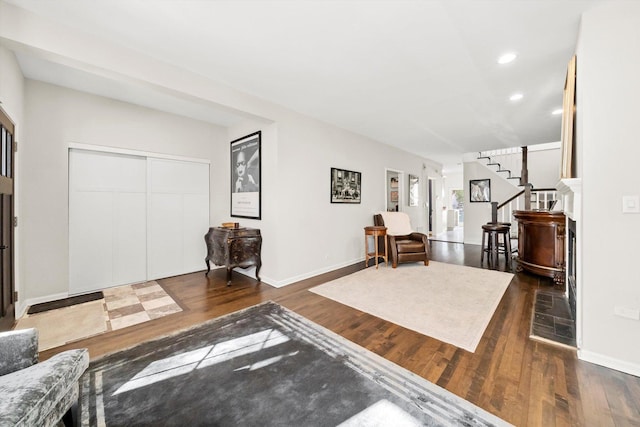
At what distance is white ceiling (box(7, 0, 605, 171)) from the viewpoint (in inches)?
75.6

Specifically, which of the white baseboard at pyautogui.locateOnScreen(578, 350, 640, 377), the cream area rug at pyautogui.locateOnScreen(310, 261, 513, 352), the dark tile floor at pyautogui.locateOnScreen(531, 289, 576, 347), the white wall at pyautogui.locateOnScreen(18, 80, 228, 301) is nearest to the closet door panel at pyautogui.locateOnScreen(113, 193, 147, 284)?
the white wall at pyautogui.locateOnScreen(18, 80, 228, 301)

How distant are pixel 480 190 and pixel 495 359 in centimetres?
712

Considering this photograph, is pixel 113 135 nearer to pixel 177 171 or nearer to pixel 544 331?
pixel 177 171

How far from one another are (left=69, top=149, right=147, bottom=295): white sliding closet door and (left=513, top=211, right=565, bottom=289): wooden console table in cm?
625

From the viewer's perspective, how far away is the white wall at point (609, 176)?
178 centimetres

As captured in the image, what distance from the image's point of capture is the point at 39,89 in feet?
10.1

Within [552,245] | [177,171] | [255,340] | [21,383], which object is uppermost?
[177,171]

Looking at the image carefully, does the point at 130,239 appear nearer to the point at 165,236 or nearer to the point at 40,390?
the point at 165,236

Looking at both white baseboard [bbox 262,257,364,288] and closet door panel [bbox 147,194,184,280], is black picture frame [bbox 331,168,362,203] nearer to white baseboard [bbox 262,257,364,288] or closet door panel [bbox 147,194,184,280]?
white baseboard [bbox 262,257,364,288]

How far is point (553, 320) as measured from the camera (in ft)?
8.43

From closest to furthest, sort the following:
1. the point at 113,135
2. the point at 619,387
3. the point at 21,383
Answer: the point at 21,383, the point at 619,387, the point at 113,135

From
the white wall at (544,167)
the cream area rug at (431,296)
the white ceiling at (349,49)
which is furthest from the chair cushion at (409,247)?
the white wall at (544,167)

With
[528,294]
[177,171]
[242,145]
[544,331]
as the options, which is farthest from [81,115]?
[528,294]

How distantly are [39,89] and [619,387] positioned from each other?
6.19 meters
